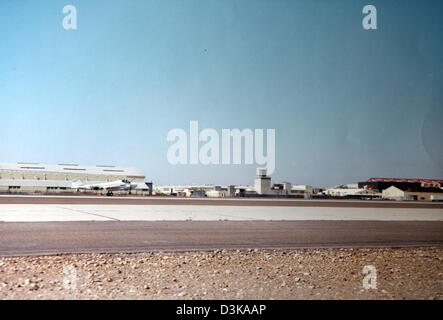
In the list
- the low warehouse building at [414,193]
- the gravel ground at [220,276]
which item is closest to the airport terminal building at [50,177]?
the low warehouse building at [414,193]

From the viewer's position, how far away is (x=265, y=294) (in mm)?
5969

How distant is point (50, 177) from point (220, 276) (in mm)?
91563

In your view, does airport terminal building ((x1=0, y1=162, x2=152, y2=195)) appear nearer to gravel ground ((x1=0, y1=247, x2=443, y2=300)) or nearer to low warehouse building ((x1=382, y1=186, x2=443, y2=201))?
low warehouse building ((x1=382, y1=186, x2=443, y2=201))

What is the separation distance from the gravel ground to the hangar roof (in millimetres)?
90363

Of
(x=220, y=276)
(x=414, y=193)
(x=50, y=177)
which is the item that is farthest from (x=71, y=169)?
(x=220, y=276)

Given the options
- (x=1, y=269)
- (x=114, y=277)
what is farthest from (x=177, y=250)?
(x=1, y=269)

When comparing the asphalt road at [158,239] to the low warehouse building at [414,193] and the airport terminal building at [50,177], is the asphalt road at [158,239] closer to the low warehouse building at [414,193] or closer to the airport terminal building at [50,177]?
the airport terminal building at [50,177]

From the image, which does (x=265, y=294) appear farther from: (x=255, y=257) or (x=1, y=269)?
(x=1, y=269)

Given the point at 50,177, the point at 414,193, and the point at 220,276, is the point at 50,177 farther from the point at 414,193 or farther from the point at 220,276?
the point at 220,276

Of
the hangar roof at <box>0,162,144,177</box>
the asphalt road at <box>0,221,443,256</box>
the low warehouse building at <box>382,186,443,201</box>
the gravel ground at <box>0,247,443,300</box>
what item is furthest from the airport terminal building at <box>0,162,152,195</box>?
the gravel ground at <box>0,247,443,300</box>

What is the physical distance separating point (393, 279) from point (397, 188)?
297ft

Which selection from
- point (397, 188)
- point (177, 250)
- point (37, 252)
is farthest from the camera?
point (397, 188)
